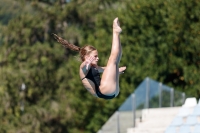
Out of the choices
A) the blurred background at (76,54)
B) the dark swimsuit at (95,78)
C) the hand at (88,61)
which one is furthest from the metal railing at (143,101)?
the blurred background at (76,54)

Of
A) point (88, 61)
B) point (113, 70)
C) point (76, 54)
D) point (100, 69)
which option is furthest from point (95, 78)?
point (76, 54)

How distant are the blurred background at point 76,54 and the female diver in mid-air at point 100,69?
925 inches

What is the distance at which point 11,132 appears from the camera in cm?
4634

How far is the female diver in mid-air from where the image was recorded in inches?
523

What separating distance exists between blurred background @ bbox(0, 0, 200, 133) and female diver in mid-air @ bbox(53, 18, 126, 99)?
23.5 metres

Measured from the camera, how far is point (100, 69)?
13.9 meters

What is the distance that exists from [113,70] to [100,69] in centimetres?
45

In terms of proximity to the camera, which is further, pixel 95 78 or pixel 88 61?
pixel 95 78

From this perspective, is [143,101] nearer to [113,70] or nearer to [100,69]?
[100,69]

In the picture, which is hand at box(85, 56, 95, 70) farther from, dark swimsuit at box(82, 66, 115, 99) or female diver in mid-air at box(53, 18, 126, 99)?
dark swimsuit at box(82, 66, 115, 99)

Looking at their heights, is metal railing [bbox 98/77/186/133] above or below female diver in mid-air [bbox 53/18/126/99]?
below

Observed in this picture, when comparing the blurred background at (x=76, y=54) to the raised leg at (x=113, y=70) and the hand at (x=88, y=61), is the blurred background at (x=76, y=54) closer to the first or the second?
the raised leg at (x=113, y=70)

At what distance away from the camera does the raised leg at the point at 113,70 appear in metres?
13.3

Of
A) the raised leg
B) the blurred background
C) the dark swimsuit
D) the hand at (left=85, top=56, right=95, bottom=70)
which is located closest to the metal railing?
the dark swimsuit
